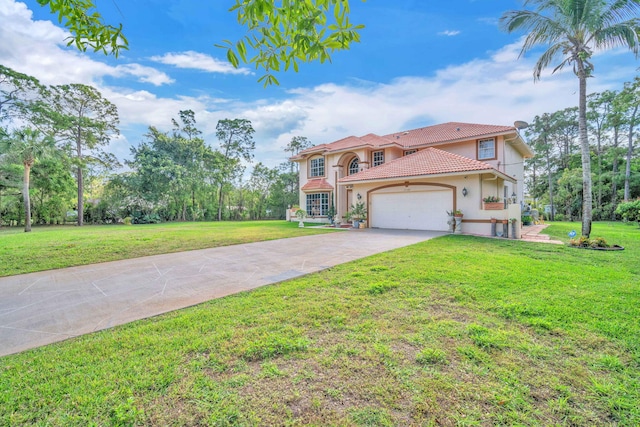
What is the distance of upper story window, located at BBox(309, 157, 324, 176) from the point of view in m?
23.2

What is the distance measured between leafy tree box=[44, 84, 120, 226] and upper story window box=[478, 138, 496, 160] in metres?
32.7

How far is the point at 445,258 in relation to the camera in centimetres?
703

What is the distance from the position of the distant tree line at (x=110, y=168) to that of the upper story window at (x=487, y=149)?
70.1 feet

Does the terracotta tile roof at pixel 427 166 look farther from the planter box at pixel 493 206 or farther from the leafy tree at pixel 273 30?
the leafy tree at pixel 273 30

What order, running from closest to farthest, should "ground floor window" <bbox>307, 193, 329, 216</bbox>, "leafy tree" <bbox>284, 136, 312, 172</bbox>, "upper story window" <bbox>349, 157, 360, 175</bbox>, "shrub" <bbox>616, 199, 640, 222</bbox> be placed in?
"shrub" <bbox>616, 199, 640, 222</bbox>
"upper story window" <bbox>349, 157, 360, 175</bbox>
"ground floor window" <bbox>307, 193, 329, 216</bbox>
"leafy tree" <bbox>284, 136, 312, 172</bbox>

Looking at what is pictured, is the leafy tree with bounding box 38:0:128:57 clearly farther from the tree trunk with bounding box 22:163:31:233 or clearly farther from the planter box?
the tree trunk with bounding box 22:163:31:233

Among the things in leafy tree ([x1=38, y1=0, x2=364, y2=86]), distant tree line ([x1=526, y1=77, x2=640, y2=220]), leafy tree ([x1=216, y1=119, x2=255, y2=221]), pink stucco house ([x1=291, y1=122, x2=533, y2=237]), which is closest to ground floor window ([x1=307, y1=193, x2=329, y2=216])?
pink stucco house ([x1=291, y1=122, x2=533, y2=237])

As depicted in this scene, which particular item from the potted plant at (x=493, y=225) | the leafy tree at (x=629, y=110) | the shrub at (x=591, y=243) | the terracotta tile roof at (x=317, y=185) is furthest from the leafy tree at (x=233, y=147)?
the leafy tree at (x=629, y=110)

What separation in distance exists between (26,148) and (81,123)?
10.0 meters

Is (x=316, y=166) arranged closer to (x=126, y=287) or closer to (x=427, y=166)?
(x=427, y=166)

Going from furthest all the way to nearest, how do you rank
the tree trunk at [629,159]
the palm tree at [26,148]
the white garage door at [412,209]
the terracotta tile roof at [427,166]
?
the tree trunk at [629,159], the palm tree at [26,148], the white garage door at [412,209], the terracotta tile roof at [427,166]

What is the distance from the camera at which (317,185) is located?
22.2 metres

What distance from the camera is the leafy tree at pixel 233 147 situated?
32938 mm

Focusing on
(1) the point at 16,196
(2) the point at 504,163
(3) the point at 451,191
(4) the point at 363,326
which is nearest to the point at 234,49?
(4) the point at 363,326
